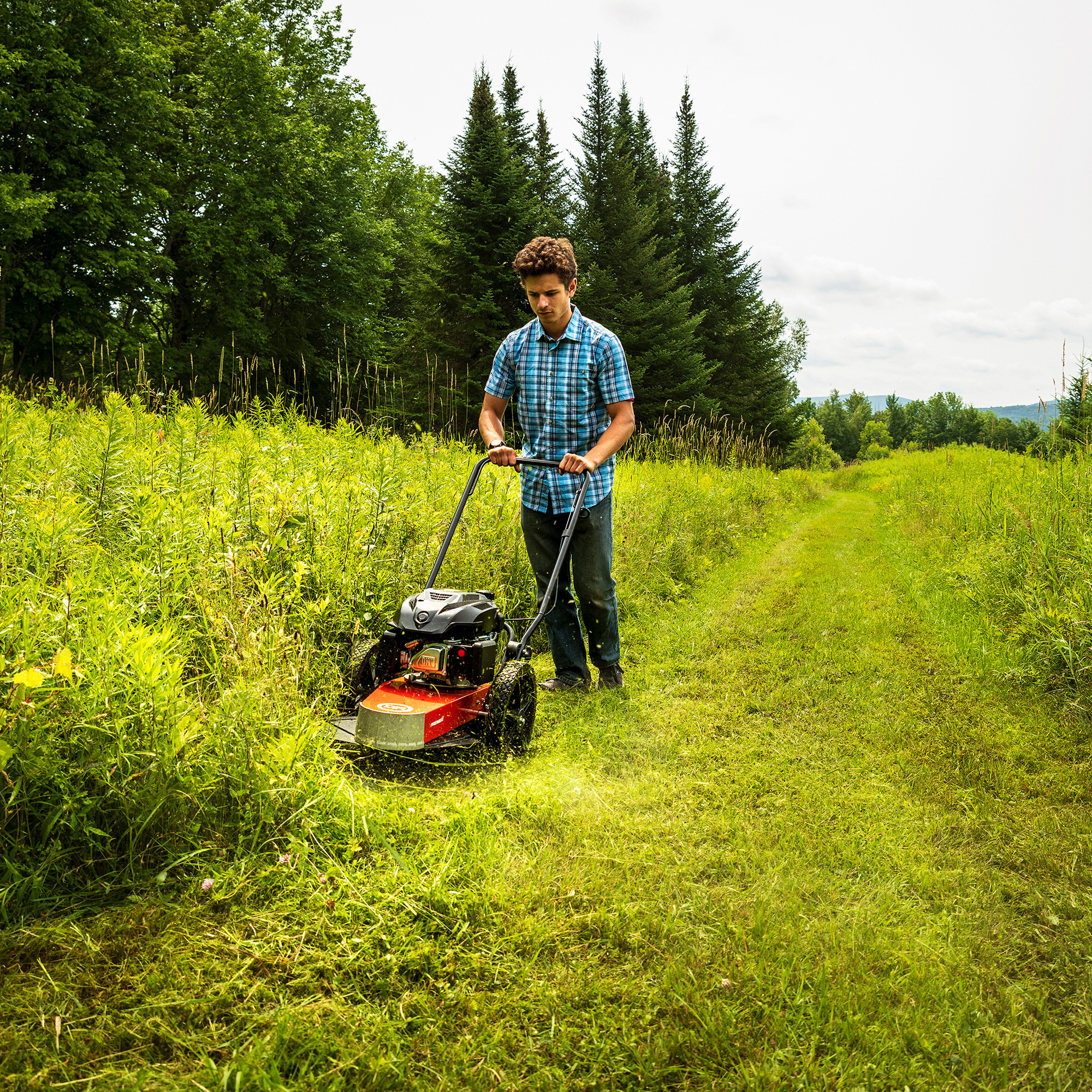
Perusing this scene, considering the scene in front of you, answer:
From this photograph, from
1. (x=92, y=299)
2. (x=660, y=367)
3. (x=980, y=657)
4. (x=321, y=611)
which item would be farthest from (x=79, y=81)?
(x=980, y=657)

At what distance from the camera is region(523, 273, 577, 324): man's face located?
4.04 meters

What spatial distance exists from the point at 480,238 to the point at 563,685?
19545 millimetres

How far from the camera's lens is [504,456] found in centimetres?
404

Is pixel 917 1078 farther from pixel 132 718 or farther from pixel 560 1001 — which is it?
pixel 132 718

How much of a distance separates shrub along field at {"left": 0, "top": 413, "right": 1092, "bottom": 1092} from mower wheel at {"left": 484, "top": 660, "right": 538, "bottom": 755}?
0.13 meters

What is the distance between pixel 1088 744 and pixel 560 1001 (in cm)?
338

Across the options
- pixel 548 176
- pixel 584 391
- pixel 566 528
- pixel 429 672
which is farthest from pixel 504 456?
pixel 548 176

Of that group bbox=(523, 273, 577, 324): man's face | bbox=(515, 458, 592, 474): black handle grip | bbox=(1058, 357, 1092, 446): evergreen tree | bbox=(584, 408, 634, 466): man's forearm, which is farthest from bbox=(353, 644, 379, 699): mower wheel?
bbox=(1058, 357, 1092, 446): evergreen tree

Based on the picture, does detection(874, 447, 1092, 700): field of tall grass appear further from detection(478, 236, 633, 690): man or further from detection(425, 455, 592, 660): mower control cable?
detection(425, 455, 592, 660): mower control cable

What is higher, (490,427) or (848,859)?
(490,427)

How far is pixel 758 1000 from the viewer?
2105mm

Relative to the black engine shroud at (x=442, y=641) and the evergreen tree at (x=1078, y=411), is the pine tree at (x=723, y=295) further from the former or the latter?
the black engine shroud at (x=442, y=641)

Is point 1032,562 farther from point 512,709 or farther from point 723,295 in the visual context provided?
point 723,295

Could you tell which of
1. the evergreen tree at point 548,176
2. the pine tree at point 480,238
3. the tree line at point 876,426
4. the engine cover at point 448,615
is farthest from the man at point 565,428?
the tree line at point 876,426
